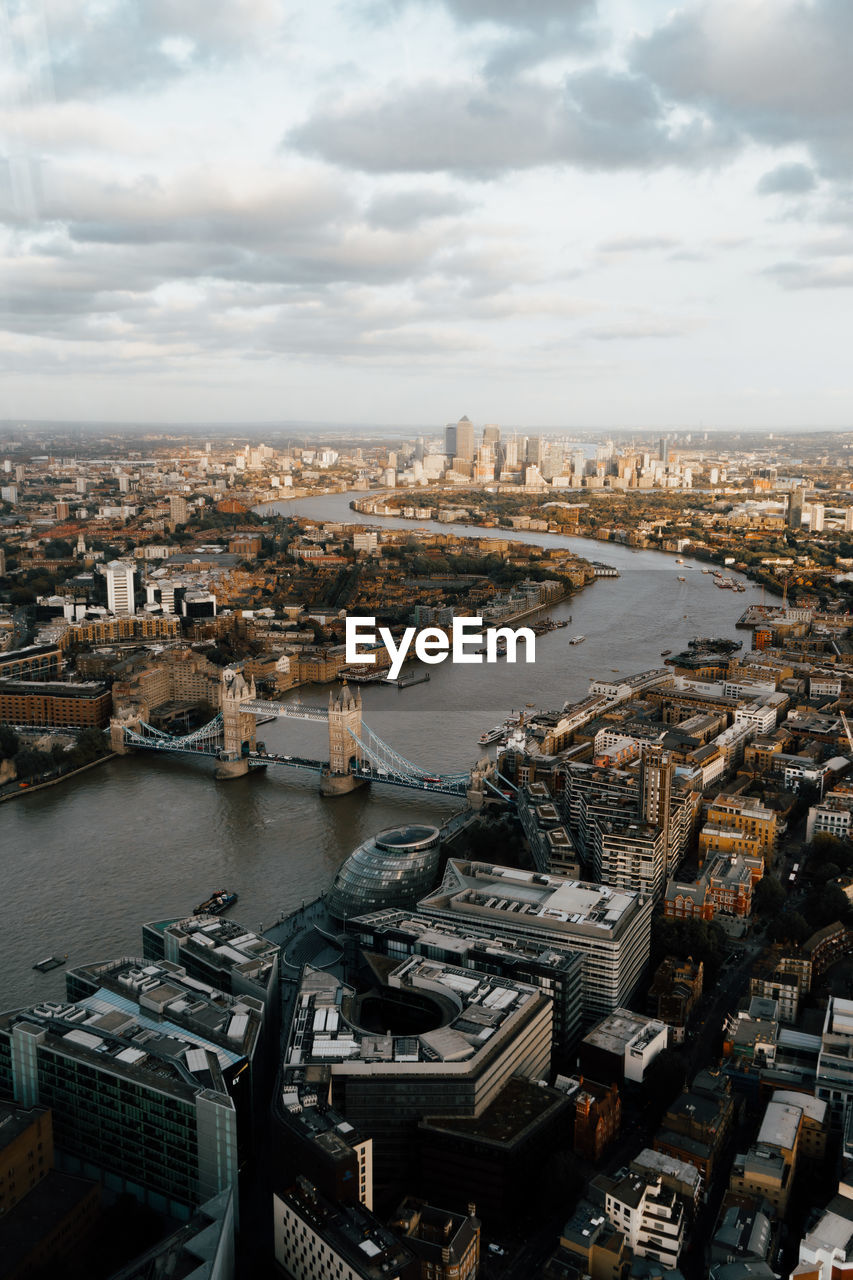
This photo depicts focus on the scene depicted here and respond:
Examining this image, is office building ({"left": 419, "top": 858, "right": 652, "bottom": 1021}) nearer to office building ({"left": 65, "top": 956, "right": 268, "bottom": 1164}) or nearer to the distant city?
the distant city

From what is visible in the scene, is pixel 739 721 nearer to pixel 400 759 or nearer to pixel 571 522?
pixel 400 759

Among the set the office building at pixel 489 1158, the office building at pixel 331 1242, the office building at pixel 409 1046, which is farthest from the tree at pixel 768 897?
the office building at pixel 331 1242

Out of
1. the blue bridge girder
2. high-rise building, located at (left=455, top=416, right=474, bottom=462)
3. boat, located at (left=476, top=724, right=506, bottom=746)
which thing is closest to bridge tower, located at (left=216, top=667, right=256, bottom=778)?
the blue bridge girder

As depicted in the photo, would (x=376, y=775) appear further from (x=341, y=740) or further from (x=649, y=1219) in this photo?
(x=649, y=1219)

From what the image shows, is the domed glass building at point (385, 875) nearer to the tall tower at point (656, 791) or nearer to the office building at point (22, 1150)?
the tall tower at point (656, 791)

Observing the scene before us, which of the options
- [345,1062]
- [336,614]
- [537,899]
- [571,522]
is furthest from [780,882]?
[571,522]
